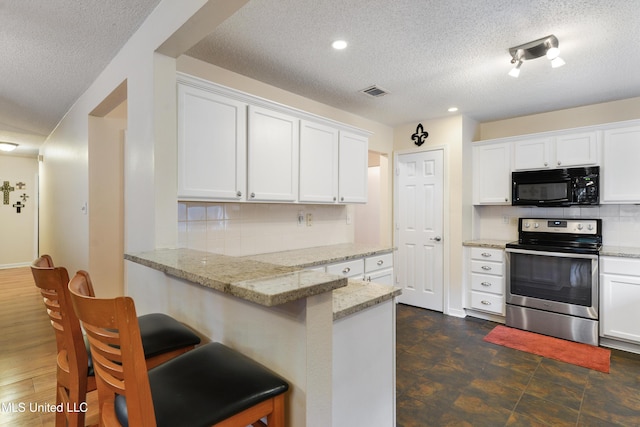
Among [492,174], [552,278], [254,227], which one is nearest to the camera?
[254,227]

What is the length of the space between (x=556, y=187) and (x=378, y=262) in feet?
7.06

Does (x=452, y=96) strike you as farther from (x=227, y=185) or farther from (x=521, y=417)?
(x=521, y=417)

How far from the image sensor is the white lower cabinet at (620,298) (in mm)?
2881

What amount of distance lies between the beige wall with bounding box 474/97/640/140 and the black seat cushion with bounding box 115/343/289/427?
430 centimetres

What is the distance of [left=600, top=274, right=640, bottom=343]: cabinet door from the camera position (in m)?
2.88

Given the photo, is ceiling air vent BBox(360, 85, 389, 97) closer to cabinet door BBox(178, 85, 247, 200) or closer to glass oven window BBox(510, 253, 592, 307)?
cabinet door BBox(178, 85, 247, 200)

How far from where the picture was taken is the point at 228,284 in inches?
38.5

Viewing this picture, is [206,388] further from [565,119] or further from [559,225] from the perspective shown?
[565,119]

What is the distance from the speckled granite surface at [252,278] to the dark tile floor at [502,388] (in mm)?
1430

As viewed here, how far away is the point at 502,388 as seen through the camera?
2297mm

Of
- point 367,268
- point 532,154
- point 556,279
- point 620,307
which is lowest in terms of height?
point 620,307

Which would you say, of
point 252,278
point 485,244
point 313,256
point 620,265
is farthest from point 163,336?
point 620,265

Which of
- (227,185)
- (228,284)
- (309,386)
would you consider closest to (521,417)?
(309,386)

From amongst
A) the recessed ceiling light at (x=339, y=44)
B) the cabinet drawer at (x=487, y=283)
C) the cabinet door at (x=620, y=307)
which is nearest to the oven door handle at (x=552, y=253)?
the cabinet door at (x=620, y=307)
